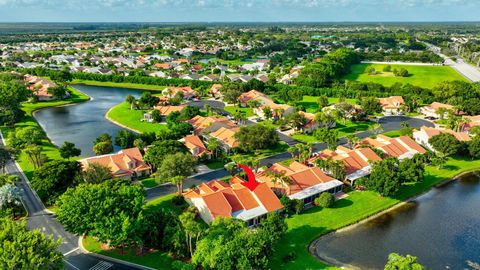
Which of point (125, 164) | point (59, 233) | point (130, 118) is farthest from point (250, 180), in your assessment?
point (130, 118)

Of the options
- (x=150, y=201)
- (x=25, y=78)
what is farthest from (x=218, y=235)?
(x=25, y=78)

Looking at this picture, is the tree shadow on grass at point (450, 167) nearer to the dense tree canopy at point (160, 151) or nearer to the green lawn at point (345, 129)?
the green lawn at point (345, 129)

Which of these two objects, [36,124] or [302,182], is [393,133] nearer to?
[302,182]

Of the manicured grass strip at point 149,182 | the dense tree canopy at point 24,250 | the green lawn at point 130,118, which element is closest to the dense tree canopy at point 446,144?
the manicured grass strip at point 149,182

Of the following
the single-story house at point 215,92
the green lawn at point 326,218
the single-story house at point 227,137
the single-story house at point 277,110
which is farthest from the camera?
the single-story house at point 215,92

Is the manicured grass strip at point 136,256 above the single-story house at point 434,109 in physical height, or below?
below

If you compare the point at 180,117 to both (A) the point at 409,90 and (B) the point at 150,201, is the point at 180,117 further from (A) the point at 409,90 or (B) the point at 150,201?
(A) the point at 409,90
